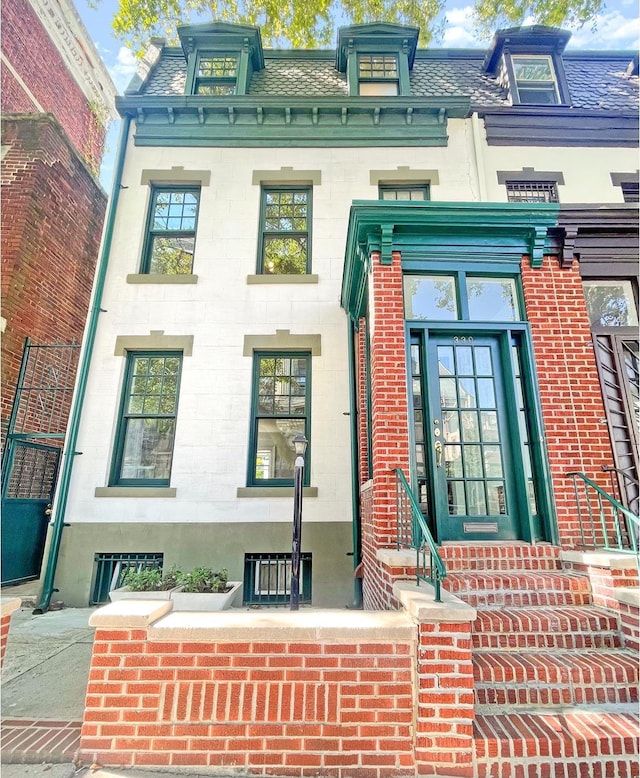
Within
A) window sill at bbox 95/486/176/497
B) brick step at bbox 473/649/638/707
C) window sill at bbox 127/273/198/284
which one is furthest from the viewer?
window sill at bbox 127/273/198/284

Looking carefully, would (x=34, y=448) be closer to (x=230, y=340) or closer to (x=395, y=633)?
(x=230, y=340)

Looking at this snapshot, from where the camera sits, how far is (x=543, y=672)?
108 inches

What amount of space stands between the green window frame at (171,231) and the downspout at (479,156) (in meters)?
5.03

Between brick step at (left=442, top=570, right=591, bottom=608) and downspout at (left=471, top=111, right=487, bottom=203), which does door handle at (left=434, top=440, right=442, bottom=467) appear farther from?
downspout at (left=471, top=111, right=487, bottom=203)

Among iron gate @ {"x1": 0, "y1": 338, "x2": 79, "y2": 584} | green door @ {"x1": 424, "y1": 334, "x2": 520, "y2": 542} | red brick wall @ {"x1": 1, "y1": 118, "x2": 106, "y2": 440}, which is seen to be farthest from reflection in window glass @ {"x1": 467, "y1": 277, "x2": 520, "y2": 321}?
red brick wall @ {"x1": 1, "y1": 118, "x2": 106, "y2": 440}

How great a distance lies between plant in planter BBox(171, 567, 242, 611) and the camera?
14.7 feet

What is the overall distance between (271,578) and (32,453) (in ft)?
15.8

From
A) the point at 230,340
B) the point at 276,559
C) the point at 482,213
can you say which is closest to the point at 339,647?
the point at 276,559

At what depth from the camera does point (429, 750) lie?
2348 millimetres

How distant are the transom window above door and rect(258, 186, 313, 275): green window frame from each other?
9.14ft

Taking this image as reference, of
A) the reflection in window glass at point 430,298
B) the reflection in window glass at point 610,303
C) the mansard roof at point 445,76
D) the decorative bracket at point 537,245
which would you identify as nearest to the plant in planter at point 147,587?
the reflection in window glass at point 430,298

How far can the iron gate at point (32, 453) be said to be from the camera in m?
6.44

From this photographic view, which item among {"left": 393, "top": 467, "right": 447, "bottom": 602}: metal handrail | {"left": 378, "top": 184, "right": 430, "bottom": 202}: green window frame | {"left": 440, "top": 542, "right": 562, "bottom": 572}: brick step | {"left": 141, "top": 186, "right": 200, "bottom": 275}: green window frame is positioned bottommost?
{"left": 440, "top": 542, "right": 562, "bottom": 572}: brick step

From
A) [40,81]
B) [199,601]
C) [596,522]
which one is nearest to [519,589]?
[596,522]
